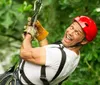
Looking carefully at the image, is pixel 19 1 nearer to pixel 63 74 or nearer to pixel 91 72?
pixel 91 72

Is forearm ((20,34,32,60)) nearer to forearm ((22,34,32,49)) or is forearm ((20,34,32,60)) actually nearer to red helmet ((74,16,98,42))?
forearm ((22,34,32,49))

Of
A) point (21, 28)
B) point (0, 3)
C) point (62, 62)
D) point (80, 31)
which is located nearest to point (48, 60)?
point (62, 62)

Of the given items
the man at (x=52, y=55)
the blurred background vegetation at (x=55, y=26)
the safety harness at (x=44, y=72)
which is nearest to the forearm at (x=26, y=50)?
the man at (x=52, y=55)

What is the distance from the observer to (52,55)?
4.29 m

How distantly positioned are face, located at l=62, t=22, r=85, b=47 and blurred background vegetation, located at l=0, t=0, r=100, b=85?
5.82ft

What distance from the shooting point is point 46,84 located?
4461mm

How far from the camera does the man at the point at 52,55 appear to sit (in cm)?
429

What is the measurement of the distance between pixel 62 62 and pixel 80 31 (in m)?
0.37

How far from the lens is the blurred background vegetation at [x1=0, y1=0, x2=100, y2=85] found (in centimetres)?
639

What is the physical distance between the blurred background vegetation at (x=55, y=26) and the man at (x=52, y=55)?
1762mm

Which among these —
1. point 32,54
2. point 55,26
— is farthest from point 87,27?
point 55,26

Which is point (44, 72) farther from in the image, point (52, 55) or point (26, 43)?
point (26, 43)

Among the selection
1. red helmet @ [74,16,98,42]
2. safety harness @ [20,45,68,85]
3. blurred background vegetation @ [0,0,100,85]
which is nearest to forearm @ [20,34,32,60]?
safety harness @ [20,45,68,85]

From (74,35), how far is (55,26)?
3616mm
